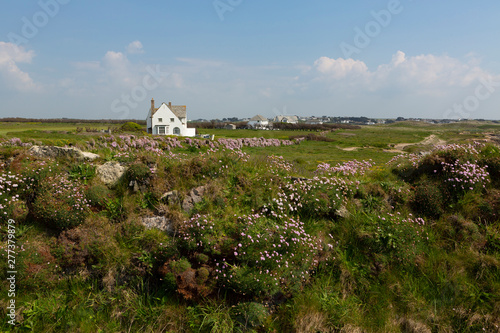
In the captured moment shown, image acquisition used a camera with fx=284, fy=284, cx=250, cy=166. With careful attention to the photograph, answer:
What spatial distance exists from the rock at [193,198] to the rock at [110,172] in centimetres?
214

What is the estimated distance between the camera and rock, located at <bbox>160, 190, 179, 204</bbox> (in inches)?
256

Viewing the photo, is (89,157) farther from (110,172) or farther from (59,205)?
(59,205)

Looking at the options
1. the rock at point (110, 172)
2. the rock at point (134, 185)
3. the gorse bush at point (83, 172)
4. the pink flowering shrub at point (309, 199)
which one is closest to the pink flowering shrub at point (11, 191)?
the gorse bush at point (83, 172)

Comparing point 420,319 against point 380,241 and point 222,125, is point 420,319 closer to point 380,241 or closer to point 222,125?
point 380,241

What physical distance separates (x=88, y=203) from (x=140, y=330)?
3150mm

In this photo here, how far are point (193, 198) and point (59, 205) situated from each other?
2.75 m

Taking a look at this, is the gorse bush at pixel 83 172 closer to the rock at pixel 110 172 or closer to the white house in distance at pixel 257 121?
the rock at pixel 110 172

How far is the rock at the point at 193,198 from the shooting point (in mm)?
6344

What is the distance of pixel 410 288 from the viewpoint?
515cm

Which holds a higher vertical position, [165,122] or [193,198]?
[165,122]

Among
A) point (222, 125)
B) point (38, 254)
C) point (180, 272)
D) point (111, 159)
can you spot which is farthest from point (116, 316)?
point (222, 125)

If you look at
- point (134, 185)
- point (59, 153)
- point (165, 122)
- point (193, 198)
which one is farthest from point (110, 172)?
point (165, 122)

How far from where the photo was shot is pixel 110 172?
7332 millimetres

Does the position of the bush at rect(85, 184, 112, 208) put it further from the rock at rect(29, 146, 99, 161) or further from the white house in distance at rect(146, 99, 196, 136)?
the white house in distance at rect(146, 99, 196, 136)
